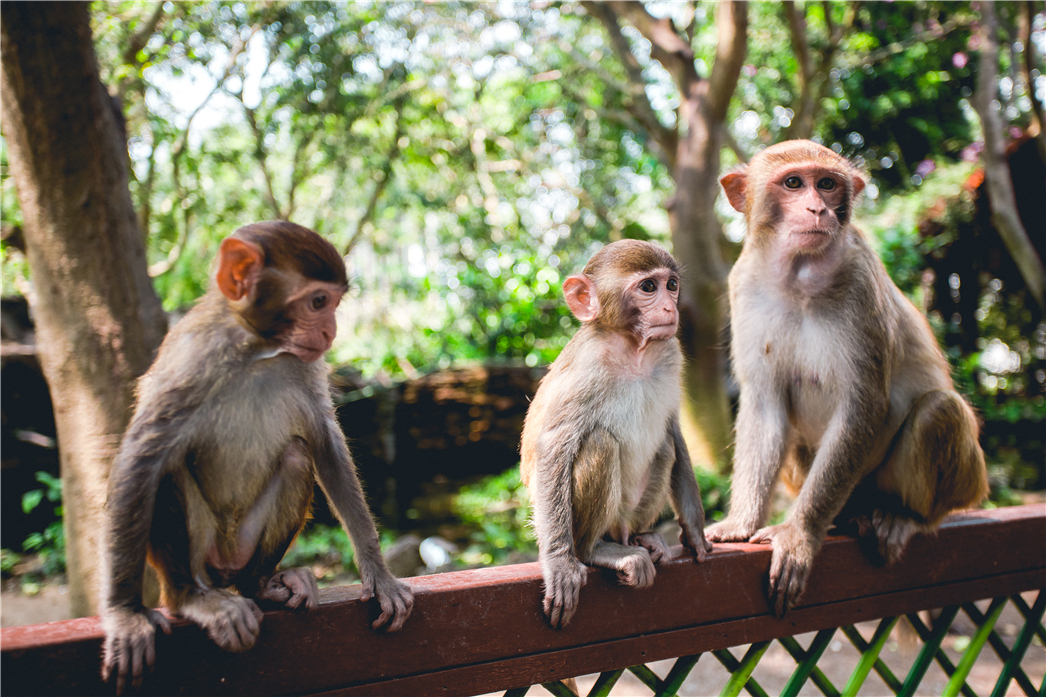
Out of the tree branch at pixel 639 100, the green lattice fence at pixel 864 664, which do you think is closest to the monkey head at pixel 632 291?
the green lattice fence at pixel 864 664

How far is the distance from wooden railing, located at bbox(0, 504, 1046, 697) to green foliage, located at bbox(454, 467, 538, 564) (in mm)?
4152

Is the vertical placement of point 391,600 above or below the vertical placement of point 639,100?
below

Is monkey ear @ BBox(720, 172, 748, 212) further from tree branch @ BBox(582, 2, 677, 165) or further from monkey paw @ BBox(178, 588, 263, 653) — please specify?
tree branch @ BBox(582, 2, 677, 165)

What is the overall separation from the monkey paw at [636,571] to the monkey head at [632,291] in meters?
0.72

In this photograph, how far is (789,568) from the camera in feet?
7.27

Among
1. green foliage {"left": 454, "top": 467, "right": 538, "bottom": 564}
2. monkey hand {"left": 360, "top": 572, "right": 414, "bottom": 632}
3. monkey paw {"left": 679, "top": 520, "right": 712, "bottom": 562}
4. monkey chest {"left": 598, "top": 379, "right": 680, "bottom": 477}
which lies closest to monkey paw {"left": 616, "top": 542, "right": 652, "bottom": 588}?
monkey paw {"left": 679, "top": 520, "right": 712, "bottom": 562}

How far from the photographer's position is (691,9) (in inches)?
354

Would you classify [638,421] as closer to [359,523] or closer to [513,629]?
[513,629]

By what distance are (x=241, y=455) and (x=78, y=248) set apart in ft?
6.37

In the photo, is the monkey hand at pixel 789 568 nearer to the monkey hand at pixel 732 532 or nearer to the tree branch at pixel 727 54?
the monkey hand at pixel 732 532

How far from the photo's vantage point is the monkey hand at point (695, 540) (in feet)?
7.06

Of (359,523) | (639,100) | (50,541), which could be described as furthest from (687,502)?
(50,541)

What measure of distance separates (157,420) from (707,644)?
174 cm

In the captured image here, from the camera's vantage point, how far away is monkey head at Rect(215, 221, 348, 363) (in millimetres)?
1910
